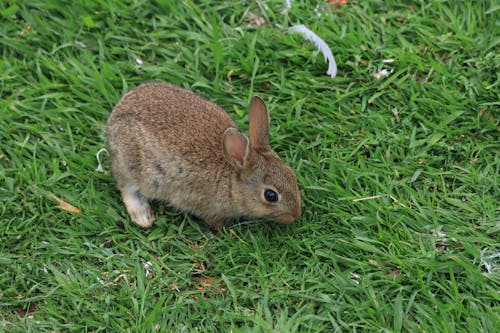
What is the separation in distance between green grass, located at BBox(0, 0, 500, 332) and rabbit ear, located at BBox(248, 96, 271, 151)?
1.48 ft

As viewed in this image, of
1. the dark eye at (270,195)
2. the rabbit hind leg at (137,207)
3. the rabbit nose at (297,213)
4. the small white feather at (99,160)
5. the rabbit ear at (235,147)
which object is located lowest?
the rabbit hind leg at (137,207)

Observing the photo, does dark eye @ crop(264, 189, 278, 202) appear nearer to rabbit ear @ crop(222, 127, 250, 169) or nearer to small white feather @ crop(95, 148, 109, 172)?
rabbit ear @ crop(222, 127, 250, 169)

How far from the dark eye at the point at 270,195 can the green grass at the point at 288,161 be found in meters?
0.26

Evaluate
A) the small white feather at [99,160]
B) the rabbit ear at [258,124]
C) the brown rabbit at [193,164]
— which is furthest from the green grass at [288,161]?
the rabbit ear at [258,124]

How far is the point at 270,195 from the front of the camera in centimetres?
527

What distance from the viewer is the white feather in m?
6.11

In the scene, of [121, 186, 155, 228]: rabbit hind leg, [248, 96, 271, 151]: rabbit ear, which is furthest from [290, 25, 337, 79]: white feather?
[121, 186, 155, 228]: rabbit hind leg

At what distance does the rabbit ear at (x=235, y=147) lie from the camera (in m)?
5.12

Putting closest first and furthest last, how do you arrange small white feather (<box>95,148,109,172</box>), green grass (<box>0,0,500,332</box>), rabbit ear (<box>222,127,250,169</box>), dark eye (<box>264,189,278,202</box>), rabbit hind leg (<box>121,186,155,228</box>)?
green grass (<box>0,0,500,332</box>) → rabbit ear (<box>222,127,250,169</box>) → dark eye (<box>264,189,278,202</box>) → rabbit hind leg (<box>121,186,155,228</box>) → small white feather (<box>95,148,109,172</box>)

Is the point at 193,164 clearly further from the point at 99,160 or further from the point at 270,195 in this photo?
the point at 99,160

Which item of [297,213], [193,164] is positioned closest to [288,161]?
[297,213]

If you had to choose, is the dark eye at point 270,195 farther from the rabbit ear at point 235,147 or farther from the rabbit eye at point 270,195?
the rabbit ear at point 235,147

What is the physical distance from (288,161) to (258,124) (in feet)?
1.83

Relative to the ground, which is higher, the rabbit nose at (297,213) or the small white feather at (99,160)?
the rabbit nose at (297,213)
